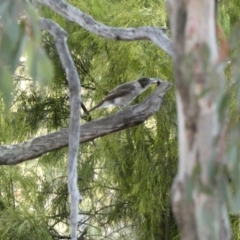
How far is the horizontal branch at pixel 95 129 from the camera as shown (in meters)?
2.96

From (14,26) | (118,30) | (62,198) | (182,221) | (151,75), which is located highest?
(151,75)

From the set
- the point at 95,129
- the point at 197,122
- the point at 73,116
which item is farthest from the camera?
the point at 95,129

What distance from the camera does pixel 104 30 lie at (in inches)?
84.0

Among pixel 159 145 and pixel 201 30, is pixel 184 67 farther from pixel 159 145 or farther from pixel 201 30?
pixel 159 145

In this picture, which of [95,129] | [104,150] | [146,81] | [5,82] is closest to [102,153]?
[104,150]

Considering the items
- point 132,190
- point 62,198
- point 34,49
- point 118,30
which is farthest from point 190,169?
point 62,198

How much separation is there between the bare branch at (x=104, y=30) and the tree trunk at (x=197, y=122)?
3.02ft

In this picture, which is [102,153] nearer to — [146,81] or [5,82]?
[146,81]

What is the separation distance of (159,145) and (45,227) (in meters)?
0.86

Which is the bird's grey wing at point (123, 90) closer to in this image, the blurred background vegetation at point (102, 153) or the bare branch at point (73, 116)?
the blurred background vegetation at point (102, 153)

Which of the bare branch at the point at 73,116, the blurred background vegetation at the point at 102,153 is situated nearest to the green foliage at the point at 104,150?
the blurred background vegetation at the point at 102,153

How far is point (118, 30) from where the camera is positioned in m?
2.16

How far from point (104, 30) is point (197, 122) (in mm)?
1036

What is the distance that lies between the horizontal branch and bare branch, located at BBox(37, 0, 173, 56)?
78 cm
